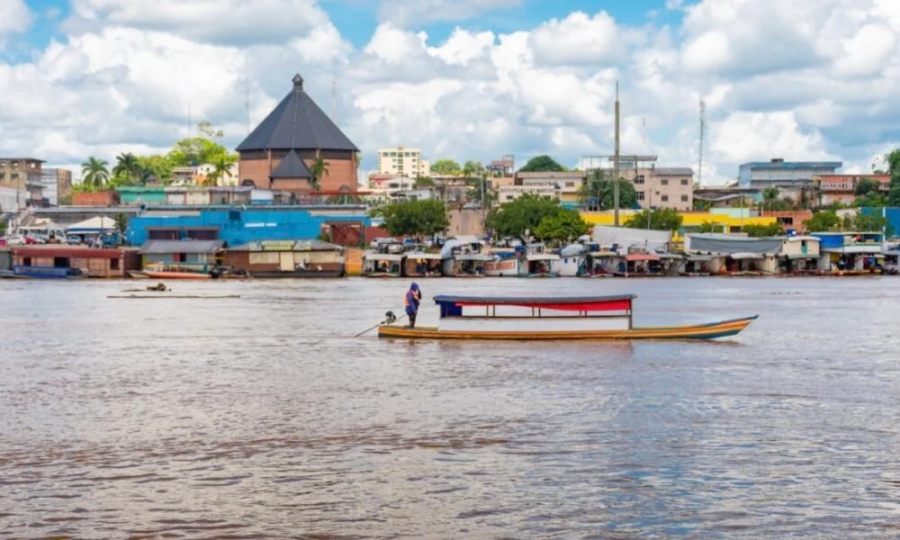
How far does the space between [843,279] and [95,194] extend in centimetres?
6605

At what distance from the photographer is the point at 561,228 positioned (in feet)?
314

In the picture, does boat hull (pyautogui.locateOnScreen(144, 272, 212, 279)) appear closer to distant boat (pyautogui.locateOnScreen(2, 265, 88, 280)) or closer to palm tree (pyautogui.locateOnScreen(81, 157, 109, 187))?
distant boat (pyautogui.locateOnScreen(2, 265, 88, 280))

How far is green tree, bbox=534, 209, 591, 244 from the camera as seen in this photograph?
9581cm

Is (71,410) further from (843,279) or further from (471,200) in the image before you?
(471,200)

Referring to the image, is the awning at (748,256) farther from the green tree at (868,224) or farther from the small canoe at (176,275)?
the small canoe at (176,275)

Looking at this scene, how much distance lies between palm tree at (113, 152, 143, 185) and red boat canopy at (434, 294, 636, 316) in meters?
117

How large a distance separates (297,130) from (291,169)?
8378 mm

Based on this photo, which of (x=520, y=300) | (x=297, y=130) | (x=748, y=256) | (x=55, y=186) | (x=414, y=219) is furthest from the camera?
(x=55, y=186)

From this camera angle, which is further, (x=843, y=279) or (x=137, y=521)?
(x=843, y=279)

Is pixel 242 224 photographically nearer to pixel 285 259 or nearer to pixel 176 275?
pixel 285 259

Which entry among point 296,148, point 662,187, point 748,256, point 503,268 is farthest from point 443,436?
point 296,148

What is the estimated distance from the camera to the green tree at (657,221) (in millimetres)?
99000

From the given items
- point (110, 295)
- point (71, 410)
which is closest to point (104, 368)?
point (71, 410)

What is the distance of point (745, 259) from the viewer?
289 feet
